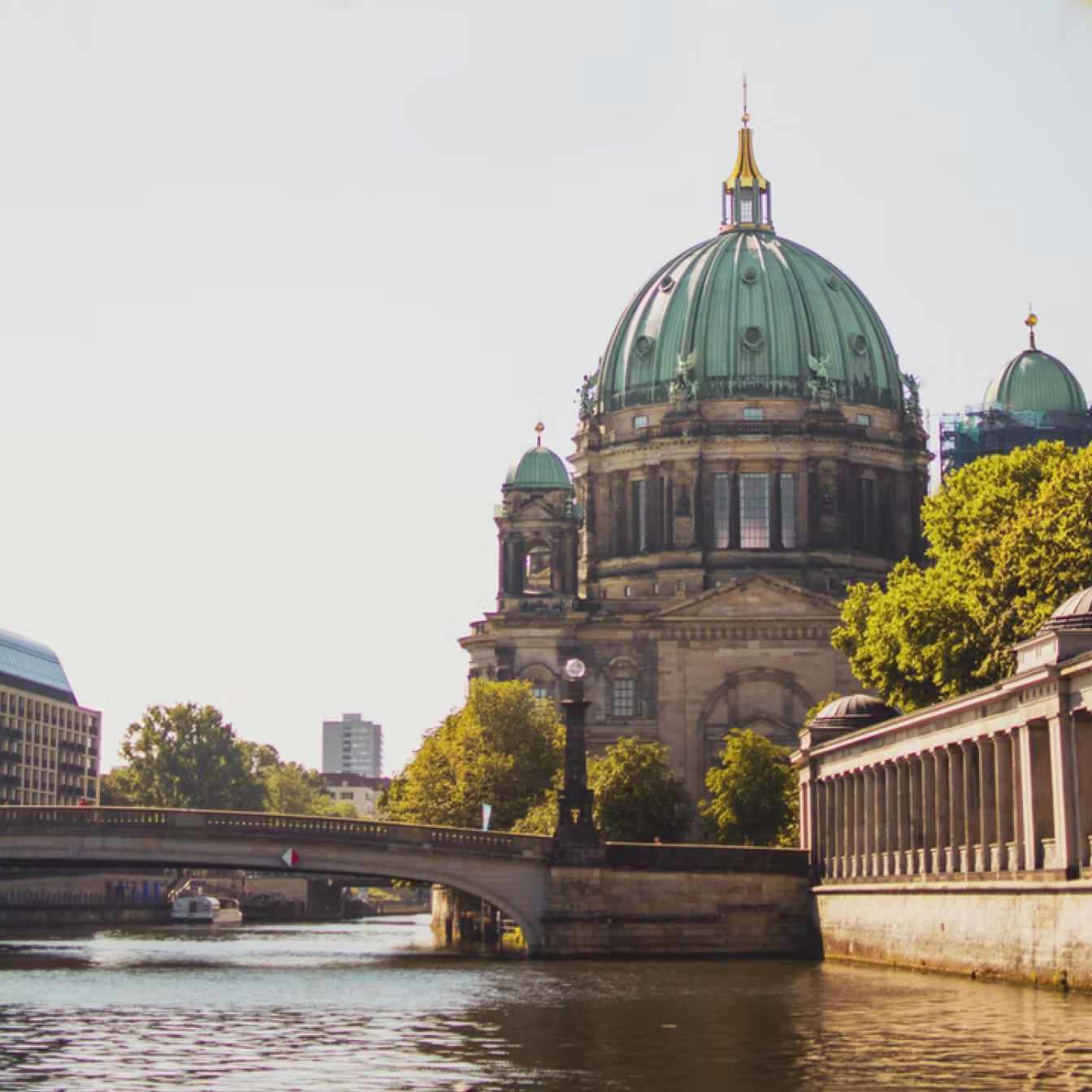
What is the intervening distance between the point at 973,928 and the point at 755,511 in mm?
81696

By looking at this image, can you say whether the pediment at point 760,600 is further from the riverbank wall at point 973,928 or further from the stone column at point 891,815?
the stone column at point 891,815

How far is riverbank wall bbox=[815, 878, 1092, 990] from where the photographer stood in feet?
192

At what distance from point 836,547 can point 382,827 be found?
61.9 metres

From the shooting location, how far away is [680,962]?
8419cm

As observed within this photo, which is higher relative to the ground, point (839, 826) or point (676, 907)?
point (839, 826)

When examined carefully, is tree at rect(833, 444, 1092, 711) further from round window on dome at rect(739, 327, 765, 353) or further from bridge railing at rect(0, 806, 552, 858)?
round window on dome at rect(739, 327, 765, 353)

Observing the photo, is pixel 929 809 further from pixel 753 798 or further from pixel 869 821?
pixel 753 798

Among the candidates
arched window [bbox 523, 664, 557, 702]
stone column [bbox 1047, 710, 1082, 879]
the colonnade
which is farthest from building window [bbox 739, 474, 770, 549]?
stone column [bbox 1047, 710, 1082, 879]

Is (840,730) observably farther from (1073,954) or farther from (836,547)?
(836,547)

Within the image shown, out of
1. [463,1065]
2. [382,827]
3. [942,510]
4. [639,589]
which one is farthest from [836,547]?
[463,1065]

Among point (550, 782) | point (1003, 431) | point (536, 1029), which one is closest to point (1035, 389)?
point (1003, 431)

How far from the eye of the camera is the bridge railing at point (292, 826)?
88375 mm

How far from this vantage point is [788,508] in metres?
148

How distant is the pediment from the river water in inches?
2274
